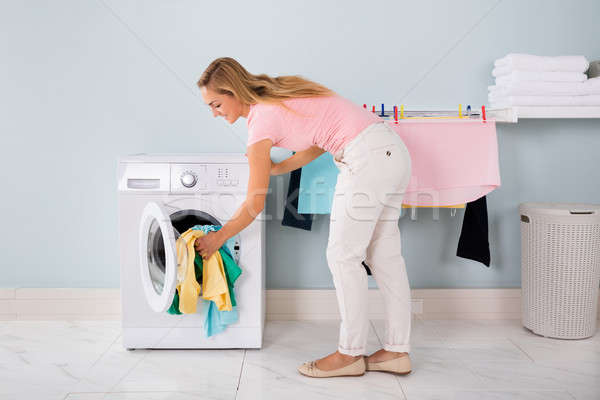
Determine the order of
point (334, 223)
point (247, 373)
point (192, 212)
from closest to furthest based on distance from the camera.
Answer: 1. point (334, 223)
2. point (247, 373)
3. point (192, 212)

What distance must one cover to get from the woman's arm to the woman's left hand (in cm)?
36

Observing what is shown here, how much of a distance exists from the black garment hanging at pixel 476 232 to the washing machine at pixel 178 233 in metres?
0.94

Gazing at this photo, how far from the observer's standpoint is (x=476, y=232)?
2.37m

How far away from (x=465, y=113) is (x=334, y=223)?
1.02m

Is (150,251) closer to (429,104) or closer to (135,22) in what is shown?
(135,22)

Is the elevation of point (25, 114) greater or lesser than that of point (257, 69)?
lesser

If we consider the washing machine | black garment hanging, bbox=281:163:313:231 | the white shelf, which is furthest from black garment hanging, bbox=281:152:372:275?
the white shelf

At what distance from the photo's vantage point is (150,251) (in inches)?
79.9

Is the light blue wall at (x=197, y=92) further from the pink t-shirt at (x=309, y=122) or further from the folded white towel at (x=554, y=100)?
the pink t-shirt at (x=309, y=122)

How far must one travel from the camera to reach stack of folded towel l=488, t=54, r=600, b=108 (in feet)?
7.39

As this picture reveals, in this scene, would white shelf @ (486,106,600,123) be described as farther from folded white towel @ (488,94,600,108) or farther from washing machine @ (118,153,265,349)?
washing machine @ (118,153,265,349)

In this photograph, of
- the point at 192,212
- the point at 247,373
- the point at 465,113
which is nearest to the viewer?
the point at 247,373

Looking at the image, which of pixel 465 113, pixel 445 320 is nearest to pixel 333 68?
Answer: pixel 465 113

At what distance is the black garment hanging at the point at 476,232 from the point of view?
2.36 m
